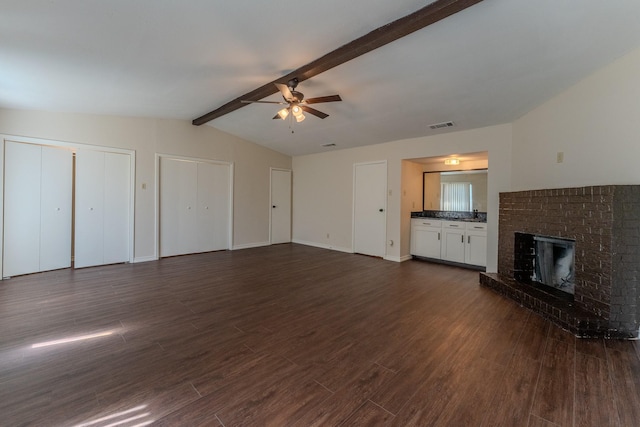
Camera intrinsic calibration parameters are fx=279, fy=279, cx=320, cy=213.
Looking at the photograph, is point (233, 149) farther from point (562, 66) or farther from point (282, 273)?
point (562, 66)

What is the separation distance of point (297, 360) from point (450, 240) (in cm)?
406

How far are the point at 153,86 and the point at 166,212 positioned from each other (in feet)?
8.96

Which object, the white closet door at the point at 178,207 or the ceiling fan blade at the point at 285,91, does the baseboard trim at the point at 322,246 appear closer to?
the white closet door at the point at 178,207

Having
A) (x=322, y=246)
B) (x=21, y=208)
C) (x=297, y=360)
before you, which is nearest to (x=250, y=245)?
(x=322, y=246)

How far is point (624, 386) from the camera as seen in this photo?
6.04 ft

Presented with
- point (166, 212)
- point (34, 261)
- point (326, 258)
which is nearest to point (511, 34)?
point (326, 258)

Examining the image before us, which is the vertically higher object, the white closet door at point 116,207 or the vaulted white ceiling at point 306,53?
the vaulted white ceiling at point 306,53

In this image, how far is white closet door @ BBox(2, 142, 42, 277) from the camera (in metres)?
4.05

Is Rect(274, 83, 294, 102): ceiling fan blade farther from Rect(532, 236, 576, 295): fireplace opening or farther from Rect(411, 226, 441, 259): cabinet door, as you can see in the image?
Rect(411, 226, 441, 259): cabinet door

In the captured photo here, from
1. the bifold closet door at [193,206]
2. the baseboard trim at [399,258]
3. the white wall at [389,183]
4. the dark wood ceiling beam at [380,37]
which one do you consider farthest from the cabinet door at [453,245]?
the bifold closet door at [193,206]

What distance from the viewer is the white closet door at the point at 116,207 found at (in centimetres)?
497

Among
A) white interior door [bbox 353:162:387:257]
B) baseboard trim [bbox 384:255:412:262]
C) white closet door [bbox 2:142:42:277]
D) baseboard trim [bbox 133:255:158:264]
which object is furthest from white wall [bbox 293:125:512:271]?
white closet door [bbox 2:142:42:277]

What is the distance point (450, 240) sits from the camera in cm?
517

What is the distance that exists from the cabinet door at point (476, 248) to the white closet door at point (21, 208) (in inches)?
278
